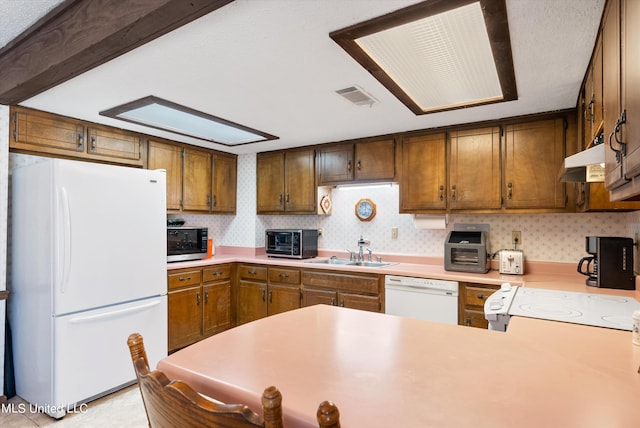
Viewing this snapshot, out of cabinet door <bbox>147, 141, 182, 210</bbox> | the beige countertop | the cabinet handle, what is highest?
cabinet door <bbox>147, 141, 182, 210</bbox>

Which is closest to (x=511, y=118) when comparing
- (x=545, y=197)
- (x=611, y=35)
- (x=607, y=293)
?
(x=545, y=197)

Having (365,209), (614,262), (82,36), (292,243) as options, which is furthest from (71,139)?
(614,262)

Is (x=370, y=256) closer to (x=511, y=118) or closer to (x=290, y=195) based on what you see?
(x=290, y=195)

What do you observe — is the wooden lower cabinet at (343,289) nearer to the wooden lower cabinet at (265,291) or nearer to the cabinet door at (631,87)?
the wooden lower cabinet at (265,291)

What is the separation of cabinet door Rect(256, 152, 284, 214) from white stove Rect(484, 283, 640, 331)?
268 centimetres

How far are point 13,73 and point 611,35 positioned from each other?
301cm

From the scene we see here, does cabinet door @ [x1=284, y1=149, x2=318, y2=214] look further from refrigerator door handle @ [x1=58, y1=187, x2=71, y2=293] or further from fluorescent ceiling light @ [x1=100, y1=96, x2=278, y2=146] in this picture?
refrigerator door handle @ [x1=58, y1=187, x2=71, y2=293]

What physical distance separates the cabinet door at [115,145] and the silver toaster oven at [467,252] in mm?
3037

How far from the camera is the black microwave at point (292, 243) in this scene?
4.03 meters

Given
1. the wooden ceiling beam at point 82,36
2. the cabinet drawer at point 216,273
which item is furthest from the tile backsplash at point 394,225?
the wooden ceiling beam at point 82,36

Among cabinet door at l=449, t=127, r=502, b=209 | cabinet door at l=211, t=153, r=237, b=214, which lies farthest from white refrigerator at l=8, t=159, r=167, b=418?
cabinet door at l=449, t=127, r=502, b=209

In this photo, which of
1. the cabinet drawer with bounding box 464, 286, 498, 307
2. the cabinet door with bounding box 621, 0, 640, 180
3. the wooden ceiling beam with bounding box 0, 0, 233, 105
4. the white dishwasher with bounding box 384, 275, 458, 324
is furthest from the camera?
the white dishwasher with bounding box 384, 275, 458, 324

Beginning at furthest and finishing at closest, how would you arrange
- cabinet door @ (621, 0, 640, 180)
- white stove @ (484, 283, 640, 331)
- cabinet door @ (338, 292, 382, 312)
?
cabinet door @ (338, 292, 382, 312) → white stove @ (484, 283, 640, 331) → cabinet door @ (621, 0, 640, 180)

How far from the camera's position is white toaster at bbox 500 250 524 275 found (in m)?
2.97
